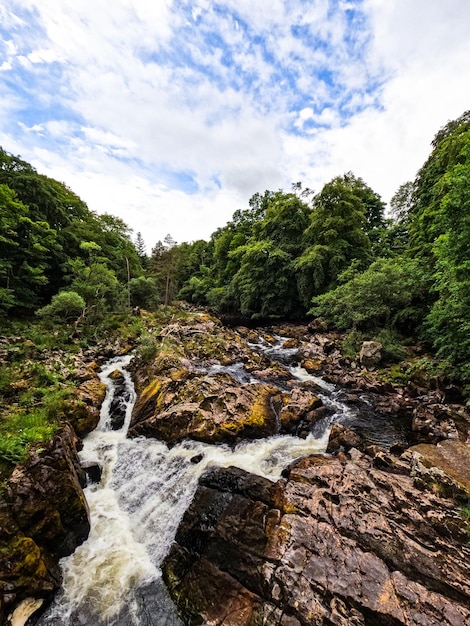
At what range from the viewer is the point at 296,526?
428 centimetres

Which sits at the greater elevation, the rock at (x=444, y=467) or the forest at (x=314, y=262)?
the forest at (x=314, y=262)

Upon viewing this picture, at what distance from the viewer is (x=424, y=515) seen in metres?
4.29

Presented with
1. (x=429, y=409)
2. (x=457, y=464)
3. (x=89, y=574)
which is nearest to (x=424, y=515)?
(x=457, y=464)

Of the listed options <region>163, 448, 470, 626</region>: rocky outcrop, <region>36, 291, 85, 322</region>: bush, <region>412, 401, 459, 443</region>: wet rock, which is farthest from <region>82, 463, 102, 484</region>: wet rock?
<region>36, 291, 85, 322</region>: bush

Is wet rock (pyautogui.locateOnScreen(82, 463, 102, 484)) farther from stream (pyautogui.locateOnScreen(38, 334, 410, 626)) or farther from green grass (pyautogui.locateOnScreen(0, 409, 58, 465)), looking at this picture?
green grass (pyautogui.locateOnScreen(0, 409, 58, 465))

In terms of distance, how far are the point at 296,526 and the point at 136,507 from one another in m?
3.50

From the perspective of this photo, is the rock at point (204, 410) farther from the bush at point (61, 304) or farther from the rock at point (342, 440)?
the bush at point (61, 304)

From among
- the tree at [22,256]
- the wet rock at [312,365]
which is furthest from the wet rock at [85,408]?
the wet rock at [312,365]

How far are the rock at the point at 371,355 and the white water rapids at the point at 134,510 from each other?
3.88m

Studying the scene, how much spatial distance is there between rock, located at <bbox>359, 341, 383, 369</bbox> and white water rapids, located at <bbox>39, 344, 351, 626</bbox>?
12.7ft

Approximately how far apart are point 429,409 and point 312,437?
3.92 meters

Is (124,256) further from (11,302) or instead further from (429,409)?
(429,409)

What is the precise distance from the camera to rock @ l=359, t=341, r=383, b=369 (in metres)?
11.6

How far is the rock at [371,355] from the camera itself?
38.2ft
